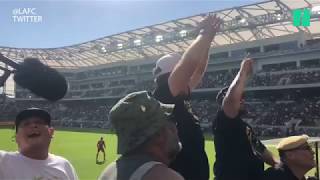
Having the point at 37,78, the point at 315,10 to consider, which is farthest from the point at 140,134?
the point at 315,10

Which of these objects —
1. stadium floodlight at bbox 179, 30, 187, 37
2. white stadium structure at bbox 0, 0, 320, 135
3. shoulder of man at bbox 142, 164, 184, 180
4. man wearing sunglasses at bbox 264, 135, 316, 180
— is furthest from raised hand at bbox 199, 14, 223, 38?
stadium floodlight at bbox 179, 30, 187, 37

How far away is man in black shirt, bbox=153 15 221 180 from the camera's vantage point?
2.74 m

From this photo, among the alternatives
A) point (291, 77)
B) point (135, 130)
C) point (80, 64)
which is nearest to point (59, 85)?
point (135, 130)

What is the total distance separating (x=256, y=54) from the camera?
157ft

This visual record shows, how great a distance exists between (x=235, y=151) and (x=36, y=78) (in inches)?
76.4

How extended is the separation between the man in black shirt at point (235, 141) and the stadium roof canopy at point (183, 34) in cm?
2738

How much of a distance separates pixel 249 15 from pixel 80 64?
38238mm

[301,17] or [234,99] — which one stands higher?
[301,17]

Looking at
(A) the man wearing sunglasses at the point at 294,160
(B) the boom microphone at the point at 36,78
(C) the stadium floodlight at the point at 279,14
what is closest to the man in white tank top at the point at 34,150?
(B) the boom microphone at the point at 36,78

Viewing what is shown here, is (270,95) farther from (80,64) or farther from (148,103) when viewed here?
(148,103)

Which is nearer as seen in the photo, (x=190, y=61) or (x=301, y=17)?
(x=190, y=61)

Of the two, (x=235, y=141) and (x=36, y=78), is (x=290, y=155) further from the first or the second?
(x=36, y=78)

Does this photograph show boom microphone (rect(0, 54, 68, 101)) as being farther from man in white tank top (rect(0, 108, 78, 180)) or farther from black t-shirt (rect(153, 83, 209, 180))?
man in white tank top (rect(0, 108, 78, 180))

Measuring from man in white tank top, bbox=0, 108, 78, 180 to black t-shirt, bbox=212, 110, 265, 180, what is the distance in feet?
4.03
